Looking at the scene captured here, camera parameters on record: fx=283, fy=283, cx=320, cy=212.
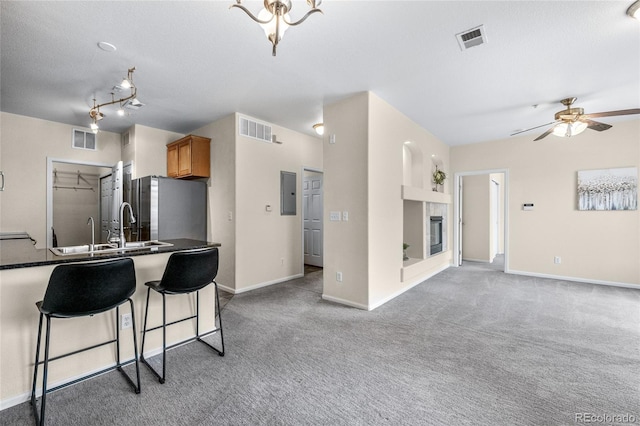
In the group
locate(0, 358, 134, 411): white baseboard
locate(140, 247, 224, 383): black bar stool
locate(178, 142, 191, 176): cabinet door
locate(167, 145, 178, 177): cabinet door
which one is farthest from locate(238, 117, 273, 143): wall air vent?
locate(0, 358, 134, 411): white baseboard

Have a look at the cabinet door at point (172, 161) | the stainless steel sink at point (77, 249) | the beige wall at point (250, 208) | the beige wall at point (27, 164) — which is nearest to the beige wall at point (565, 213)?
the beige wall at point (250, 208)

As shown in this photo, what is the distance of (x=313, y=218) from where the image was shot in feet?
20.6

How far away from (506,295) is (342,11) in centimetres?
434

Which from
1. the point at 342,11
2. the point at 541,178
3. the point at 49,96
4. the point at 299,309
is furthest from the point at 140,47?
the point at 541,178

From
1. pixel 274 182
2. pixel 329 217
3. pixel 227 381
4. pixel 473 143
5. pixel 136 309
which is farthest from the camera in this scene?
pixel 473 143

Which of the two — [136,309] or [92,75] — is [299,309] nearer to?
[136,309]

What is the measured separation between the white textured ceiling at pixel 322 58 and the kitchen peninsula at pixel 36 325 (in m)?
1.82

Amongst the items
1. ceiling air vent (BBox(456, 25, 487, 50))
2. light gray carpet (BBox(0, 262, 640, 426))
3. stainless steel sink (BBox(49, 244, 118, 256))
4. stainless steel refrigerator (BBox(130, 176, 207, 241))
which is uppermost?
ceiling air vent (BBox(456, 25, 487, 50))

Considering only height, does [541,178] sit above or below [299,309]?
above

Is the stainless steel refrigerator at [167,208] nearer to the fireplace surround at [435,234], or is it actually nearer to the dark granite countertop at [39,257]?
the dark granite countertop at [39,257]

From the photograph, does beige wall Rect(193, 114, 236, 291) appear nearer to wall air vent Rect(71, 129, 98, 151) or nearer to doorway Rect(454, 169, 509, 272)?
wall air vent Rect(71, 129, 98, 151)

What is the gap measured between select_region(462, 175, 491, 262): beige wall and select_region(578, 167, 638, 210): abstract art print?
6.59 ft

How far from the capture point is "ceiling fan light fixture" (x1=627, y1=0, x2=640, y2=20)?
2.02 meters

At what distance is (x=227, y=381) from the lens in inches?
82.1
